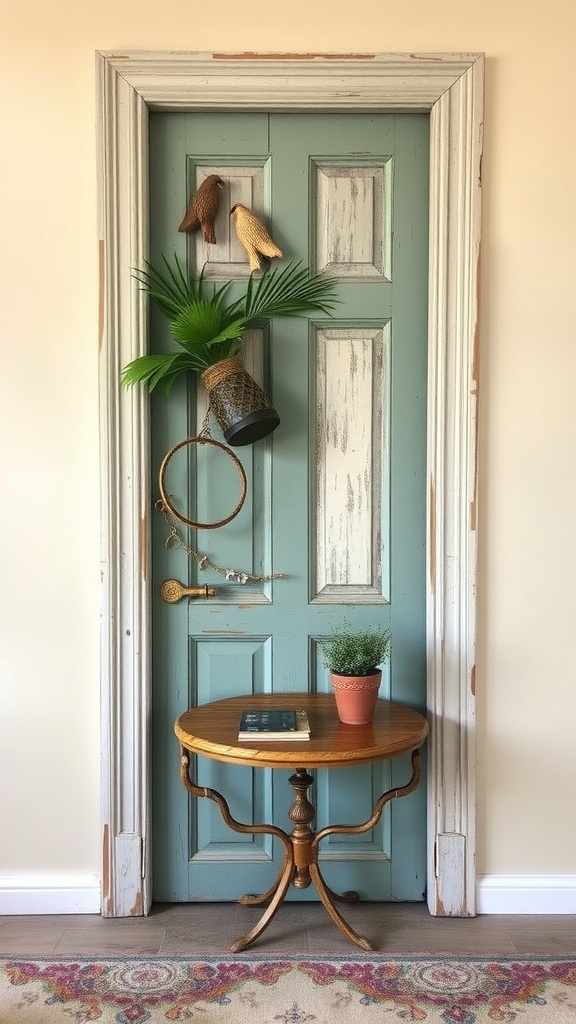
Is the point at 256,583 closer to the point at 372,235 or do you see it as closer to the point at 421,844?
the point at 421,844

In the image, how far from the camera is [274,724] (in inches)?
75.0

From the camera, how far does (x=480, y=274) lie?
2123 mm

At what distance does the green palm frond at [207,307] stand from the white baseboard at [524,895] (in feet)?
5.62

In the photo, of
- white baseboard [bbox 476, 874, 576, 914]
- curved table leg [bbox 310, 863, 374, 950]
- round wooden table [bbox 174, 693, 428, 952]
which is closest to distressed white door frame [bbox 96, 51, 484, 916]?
white baseboard [bbox 476, 874, 576, 914]

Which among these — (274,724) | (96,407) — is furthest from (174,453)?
(274,724)

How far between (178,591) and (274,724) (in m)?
0.52

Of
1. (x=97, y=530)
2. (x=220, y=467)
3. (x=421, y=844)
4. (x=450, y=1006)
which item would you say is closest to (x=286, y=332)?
(x=220, y=467)

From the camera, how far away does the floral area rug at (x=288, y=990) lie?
5.84ft

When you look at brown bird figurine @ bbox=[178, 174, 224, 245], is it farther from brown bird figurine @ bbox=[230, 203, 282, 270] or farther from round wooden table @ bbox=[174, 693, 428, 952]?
round wooden table @ bbox=[174, 693, 428, 952]

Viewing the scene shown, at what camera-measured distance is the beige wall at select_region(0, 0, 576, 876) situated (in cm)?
210

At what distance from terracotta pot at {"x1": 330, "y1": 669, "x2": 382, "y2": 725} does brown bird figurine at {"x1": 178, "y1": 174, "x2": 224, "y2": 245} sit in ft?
4.25

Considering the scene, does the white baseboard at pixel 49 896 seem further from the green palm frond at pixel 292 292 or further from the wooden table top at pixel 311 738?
the green palm frond at pixel 292 292

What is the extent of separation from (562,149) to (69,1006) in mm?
2585

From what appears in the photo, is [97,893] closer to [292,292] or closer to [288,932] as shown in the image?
[288,932]
